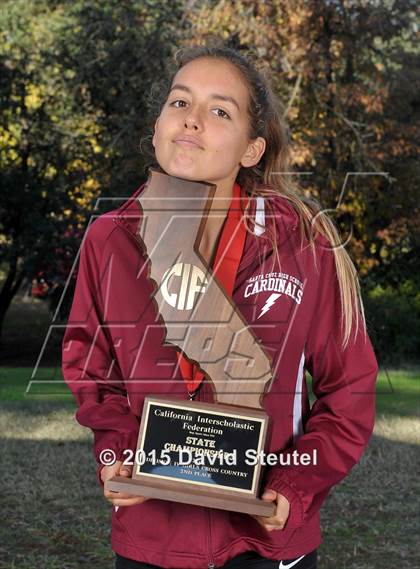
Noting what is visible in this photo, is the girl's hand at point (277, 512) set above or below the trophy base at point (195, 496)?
Answer: below

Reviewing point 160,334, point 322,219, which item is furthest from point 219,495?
point 322,219

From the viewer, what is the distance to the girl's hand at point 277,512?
2014mm

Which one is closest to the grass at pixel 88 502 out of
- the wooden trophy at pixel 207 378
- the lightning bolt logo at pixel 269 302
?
the lightning bolt logo at pixel 269 302

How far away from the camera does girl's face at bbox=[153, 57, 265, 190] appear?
7.22 ft

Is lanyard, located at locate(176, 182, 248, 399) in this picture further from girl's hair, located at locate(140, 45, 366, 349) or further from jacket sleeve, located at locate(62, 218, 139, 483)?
jacket sleeve, located at locate(62, 218, 139, 483)

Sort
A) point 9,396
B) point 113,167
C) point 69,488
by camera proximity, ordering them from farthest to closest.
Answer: point 113,167, point 9,396, point 69,488

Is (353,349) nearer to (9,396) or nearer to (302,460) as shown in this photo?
(302,460)

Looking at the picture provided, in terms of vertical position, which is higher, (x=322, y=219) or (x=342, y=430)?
(x=322, y=219)

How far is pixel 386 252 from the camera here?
598 inches

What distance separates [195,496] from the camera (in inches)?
76.4

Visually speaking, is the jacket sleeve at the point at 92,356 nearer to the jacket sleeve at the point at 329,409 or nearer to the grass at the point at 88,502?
the jacket sleeve at the point at 329,409

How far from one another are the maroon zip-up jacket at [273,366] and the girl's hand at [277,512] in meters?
0.03

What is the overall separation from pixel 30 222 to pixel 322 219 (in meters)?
13.1

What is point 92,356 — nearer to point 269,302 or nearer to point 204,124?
point 269,302
